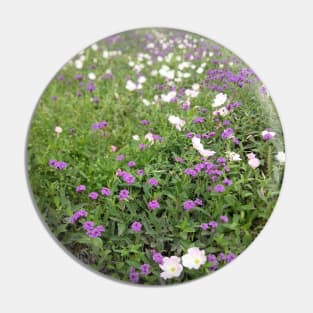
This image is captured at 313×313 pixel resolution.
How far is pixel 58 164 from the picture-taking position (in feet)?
11.3

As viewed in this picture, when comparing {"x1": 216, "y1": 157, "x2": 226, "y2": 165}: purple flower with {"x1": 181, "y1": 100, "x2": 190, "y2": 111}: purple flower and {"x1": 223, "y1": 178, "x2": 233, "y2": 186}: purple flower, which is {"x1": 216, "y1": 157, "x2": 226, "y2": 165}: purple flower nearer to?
{"x1": 223, "y1": 178, "x2": 233, "y2": 186}: purple flower

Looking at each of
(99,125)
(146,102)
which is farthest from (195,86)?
(99,125)

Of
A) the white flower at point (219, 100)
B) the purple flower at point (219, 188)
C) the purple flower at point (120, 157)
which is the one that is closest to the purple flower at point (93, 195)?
the purple flower at point (120, 157)

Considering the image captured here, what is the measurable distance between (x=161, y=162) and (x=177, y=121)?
29 centimetres

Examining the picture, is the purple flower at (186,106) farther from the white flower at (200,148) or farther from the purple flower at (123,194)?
the purple flower at (123,194)

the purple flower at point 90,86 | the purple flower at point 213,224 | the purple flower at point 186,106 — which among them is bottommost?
the purple flower at point 213,224

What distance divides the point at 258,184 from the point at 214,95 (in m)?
0.62

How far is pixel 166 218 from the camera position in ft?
11.0

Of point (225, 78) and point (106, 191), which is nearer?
point (106, 191)

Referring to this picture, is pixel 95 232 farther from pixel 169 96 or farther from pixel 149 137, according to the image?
pixel 169 96

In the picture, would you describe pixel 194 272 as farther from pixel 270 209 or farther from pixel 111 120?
pixel 111 120

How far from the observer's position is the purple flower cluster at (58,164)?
11.3 ft

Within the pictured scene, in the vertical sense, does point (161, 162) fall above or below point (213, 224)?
above

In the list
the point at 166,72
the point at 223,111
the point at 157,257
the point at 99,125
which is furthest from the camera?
the point at 166,72
